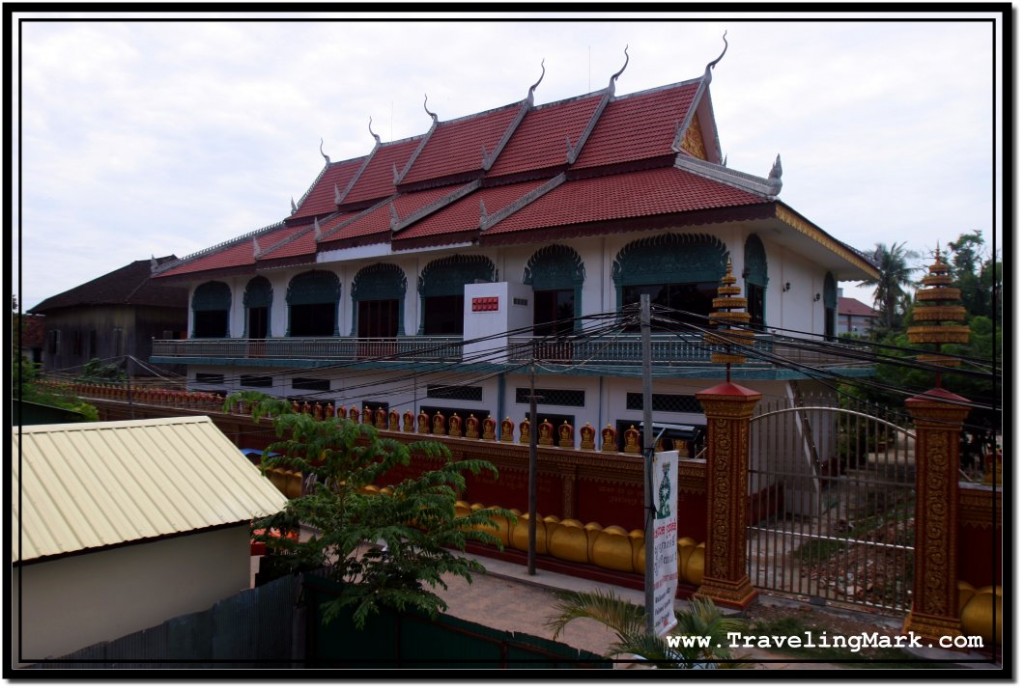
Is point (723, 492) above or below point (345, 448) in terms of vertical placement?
below

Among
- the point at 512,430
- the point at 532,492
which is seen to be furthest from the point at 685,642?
the point at 512,430

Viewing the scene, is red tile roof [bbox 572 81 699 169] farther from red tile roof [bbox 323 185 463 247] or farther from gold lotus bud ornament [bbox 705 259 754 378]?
gold lotus bud ornament [bbox 705 259 754 378]

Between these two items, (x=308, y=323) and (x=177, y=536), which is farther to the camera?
(x=308, y=323)

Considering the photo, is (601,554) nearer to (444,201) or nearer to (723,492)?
(723,492)

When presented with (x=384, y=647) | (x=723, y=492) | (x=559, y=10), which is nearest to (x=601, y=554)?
(x=723, y=492)

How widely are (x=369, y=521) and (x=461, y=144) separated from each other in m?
18.3

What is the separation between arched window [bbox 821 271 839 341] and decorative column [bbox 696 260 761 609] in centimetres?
1317

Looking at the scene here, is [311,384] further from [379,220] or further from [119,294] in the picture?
[119,294]

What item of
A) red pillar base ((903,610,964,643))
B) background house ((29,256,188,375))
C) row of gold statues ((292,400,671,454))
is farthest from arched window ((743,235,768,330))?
background house ((29,256,188,375))

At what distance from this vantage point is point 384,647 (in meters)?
7.14

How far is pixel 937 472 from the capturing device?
7.60 metres

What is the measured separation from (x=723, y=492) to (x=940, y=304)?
349cm

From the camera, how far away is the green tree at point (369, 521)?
273 inches

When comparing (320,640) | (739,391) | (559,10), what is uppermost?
(559,10)
